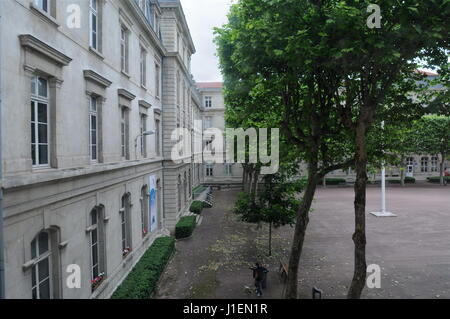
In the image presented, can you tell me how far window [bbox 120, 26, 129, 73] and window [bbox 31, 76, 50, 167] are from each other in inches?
233

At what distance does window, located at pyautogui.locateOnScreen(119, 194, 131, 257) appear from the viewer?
1303cm

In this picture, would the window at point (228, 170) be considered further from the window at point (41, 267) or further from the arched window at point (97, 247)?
the window at point (41, 267)

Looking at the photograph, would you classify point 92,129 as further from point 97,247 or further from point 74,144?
point 97,247

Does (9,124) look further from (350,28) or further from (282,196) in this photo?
(282,196)

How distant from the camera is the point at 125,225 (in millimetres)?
13320

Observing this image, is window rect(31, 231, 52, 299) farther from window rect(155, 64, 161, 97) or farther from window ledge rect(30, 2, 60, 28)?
window rect(155, 64, 161, 97)

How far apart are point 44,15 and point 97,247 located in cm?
688

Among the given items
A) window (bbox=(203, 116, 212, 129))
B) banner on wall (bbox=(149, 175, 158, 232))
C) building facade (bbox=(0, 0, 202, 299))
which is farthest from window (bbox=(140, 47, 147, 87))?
window (bbox=(203, 116, 212, 129))

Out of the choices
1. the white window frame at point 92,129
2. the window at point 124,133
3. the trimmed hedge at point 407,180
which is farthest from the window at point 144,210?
the trimmed hedge at point 407,180

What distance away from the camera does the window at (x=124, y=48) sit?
510 inches

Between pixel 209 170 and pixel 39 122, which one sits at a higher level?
pixel 39 122

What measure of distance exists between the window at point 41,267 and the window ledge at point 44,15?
4.89 meters

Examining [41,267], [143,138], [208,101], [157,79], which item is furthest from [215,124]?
[41,267]
